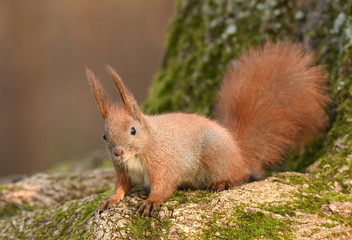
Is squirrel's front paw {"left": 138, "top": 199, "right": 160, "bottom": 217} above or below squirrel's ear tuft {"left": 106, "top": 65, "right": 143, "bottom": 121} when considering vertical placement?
below

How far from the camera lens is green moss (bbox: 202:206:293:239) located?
2416mm

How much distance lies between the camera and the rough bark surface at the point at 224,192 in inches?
98.7

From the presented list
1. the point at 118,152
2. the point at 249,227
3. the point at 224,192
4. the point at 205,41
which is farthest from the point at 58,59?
the point at 249,227

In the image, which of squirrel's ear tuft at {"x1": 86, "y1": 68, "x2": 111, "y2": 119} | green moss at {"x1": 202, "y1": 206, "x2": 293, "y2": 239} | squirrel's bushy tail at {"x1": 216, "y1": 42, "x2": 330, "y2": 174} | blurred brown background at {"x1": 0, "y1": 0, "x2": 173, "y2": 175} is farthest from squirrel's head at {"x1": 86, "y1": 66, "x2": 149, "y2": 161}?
blurred brown background at {"x1": 0, "y1": 0, "x2": 173, "y2": 175}

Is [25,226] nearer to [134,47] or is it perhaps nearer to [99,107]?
[99,107]

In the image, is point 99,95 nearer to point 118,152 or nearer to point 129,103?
point 129,103

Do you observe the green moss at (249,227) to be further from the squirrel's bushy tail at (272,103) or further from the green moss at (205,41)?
the green moss at (205,41)

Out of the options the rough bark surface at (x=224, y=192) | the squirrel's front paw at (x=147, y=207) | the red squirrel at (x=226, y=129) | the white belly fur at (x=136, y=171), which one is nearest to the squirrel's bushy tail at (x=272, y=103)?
the red squirrel at (x=226, y=129)

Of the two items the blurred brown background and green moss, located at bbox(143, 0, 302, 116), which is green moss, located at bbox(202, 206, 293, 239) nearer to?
green moss, located at bbox(143, 0, 302, 116)

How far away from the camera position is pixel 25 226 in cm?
318

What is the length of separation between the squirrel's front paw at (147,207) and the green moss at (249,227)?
358mm

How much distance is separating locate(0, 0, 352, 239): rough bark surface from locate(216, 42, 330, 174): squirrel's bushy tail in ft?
0.96

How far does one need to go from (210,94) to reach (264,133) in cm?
143

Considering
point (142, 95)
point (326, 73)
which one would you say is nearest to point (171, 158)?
point (326, 73)
